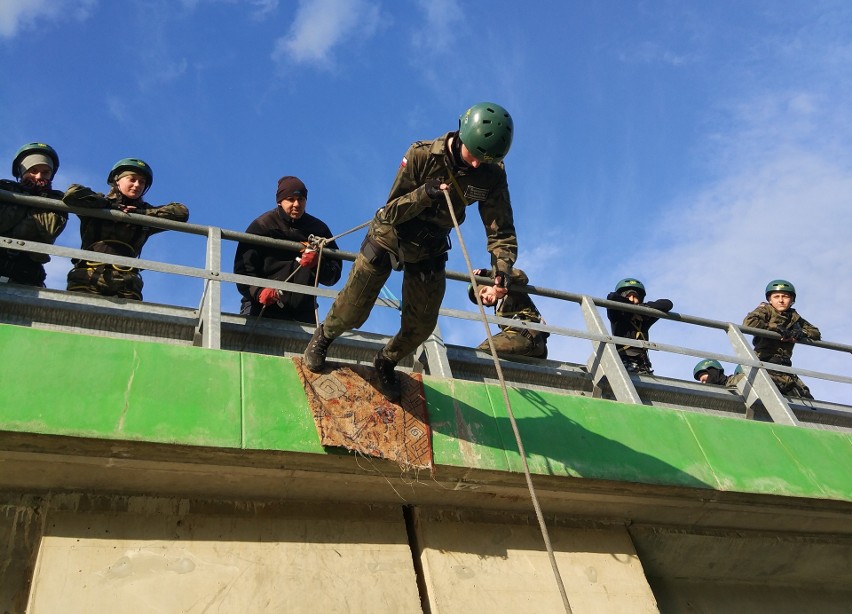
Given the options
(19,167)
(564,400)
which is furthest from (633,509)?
(19,167)

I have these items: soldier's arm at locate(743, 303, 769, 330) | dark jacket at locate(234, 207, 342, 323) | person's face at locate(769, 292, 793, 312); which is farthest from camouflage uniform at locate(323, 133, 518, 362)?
person's face at locate(769, 292, 793, 312)

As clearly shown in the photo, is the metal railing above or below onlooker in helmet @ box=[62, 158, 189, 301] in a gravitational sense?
below

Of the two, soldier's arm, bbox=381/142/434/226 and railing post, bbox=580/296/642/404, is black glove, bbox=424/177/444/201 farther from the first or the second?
railing post, bbox=580/296/642/404

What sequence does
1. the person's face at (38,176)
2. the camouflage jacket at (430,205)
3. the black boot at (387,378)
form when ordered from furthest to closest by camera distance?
the person's face at (38,176)
the black boot at (387,378)
the camouflage jacket at (430,205)

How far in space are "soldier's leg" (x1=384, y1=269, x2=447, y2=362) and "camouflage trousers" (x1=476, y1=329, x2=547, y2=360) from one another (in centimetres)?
230

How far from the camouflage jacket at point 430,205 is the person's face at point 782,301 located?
5759 millimetres

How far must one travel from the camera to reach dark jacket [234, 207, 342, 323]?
20.9ft

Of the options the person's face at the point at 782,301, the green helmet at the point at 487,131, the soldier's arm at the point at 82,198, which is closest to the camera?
the green helmet at the point at 487,131

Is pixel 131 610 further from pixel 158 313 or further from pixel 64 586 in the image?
pixel 158 313

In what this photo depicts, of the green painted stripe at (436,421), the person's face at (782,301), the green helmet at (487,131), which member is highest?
the person's face at (782,301)

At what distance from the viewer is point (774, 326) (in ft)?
29.7

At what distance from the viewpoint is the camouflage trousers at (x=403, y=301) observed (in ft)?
15.4

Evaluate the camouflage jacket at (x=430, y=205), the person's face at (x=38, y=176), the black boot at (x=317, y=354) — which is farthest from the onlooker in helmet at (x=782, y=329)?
the person's face at (x=38, y=176)

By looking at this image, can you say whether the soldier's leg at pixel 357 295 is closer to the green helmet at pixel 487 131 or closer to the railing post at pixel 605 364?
the green helmet at pixel 487 131
